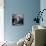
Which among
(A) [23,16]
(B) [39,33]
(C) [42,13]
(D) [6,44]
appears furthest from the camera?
(A) [23,16]

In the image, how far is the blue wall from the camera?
4926 mm

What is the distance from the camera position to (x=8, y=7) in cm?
493

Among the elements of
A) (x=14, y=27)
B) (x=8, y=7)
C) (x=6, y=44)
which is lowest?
(x=6, y=44)

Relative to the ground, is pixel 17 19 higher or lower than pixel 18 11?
lower

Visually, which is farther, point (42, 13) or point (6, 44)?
point (42, 13)

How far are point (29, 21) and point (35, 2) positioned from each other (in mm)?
810

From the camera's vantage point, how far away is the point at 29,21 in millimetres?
5148

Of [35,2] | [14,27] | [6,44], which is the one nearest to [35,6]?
[35,2]

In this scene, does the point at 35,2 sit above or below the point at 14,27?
above

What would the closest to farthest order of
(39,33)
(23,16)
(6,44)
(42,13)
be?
(39,33) < (6,44) < (42,13) < (23,16)

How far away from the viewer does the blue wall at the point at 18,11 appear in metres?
4.93

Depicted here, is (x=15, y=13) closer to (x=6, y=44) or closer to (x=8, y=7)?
(x=8, y=7)

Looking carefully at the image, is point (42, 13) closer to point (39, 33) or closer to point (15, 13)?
point (15, 13)

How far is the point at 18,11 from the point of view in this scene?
16.5 ft
